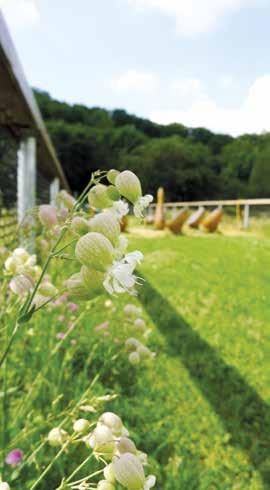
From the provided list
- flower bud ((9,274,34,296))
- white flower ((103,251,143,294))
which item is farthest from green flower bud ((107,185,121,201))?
flower bud ((9,274,34,296))

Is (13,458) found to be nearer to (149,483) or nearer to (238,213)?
(149,483)

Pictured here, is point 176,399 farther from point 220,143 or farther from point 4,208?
point 220,143

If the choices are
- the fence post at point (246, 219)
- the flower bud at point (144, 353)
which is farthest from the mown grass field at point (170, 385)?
the fence post at point (246, 219)

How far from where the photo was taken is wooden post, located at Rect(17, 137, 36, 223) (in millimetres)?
3207

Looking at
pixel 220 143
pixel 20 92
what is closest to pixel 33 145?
pixel 20 92

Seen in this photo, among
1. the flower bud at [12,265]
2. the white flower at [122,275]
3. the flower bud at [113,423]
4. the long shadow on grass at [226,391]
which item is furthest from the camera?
the long shadow on grass at [226,391]

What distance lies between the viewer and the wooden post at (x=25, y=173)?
10.5ft

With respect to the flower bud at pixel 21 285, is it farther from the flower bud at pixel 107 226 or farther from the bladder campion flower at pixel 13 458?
the bladder campion flower at pixel 13 458

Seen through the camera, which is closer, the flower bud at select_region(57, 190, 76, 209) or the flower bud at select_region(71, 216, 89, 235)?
the flower bud at select_region(71, 216, 89, 235)

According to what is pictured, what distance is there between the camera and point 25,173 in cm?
321

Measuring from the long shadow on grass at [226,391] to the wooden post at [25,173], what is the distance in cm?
105

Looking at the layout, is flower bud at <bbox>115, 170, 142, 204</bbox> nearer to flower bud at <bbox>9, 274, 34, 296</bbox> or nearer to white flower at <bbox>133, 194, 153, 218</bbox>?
white flower at <bbox>133, 194, 153, 218</bbox>

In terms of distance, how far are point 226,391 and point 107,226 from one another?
2.05m

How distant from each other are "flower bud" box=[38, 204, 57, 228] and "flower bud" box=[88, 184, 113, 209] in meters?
0.14
